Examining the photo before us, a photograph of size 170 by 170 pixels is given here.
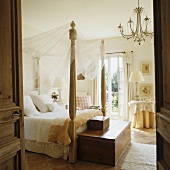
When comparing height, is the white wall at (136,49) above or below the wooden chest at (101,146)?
above

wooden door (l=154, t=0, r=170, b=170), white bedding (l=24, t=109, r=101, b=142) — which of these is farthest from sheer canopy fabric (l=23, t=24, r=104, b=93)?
wooden door (l=154, t=0, r=170, b=170)

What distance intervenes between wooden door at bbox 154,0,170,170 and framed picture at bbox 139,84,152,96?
4.87 metres

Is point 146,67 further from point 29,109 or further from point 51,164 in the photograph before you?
point 51,164

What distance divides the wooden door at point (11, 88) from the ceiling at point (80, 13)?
2.42 metres

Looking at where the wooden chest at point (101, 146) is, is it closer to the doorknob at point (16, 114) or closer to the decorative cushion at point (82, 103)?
the doorknob at point (16, 114)

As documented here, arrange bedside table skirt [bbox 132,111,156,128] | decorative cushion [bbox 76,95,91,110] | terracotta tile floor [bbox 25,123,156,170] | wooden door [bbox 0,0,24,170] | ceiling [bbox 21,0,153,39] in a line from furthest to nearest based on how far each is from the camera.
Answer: decorative cushion [bbox 76,95,91,110], bedside table skirt [bbox 132,111,156,128], ceiling [bbox 21,0,153,39], terracotta tile floor [bbox 25,123,156,170], wooden door [bbox 0,0,24,170]

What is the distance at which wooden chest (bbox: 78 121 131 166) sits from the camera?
9.76 feet

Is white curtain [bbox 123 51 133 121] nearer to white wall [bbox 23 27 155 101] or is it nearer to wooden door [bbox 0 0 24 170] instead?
white wall [bbox 23 27 155 101]

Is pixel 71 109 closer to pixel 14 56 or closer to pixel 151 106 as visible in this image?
pixel 14 56

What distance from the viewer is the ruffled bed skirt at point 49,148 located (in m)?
3.23

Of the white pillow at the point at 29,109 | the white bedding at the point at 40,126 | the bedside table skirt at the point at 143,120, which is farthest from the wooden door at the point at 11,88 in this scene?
the bedside table skirt at the point at 143,120

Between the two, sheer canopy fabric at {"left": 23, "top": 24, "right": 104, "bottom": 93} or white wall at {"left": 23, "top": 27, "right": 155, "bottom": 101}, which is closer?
sheer canopy fabric at {"left": 23, "top": 24, "right": 104, "bottom": 93}

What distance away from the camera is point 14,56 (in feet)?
5.01

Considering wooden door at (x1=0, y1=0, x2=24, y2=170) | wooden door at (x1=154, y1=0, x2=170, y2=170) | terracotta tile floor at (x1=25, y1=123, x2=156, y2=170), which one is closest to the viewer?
wooden door at (x1=154, y1=0, x2=170, y2=170)
